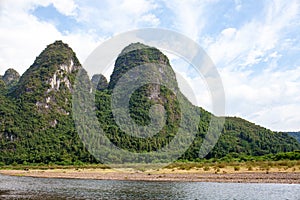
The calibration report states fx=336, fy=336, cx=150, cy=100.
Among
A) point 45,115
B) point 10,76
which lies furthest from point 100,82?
point 45,115

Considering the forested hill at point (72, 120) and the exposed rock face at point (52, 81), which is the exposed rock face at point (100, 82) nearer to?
the forested hill at point (72, 120)

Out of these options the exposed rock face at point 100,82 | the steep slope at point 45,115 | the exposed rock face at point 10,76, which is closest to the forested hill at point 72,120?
the steep slope at point 45,115

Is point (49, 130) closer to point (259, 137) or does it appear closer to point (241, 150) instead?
point (241, 150)

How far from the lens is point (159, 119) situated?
4075 inches

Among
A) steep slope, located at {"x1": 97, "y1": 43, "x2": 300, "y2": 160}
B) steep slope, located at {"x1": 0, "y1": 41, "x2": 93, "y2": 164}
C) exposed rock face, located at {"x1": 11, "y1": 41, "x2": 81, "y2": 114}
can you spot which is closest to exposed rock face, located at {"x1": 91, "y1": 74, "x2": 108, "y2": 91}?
steep slope, located at {"x1": 97, "y1": 43, "x2": 300, "y2": 160}

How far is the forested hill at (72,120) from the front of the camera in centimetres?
8250

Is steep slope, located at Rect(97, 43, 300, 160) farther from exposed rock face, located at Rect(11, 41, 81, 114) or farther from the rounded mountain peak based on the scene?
exposed rock face, located at Rect(11, 41, 81, 114)

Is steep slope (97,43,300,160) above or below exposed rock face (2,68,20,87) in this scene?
below

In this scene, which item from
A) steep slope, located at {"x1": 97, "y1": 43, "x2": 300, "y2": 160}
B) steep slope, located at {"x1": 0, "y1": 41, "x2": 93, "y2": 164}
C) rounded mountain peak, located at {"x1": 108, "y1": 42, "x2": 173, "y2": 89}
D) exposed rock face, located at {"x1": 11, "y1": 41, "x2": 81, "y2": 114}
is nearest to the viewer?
steep slope, located at {"x1": 0, "y1": 41, "x2": 93, "y2": 164}

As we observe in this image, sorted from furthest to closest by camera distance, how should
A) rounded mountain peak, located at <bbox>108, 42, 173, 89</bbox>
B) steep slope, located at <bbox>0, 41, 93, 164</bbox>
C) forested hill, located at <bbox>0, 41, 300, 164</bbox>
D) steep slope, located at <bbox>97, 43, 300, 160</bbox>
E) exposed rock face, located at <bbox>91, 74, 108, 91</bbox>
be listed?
exposed rock face, located at <bbox>91, 74, 108, 91</bbox> → rounded mountain peak, located at <bbox>108, 42, 173, 89</bbox> → steep slope, located at <bbox>97, 43, 300, 160</bbox> → forested hill, located at <bbox>0, 41, 300, 164</bbox> → steep slope, located at <bbox>0, 41, 93, 164</bbox>

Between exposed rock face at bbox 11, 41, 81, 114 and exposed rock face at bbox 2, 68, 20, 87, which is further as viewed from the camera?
exposed rock face at bbox 2, 68, 20, 87

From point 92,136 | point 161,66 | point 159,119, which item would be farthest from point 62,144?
point 161,66

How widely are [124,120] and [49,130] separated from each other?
72.1 ft

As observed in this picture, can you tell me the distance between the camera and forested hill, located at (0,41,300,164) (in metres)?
82.5
